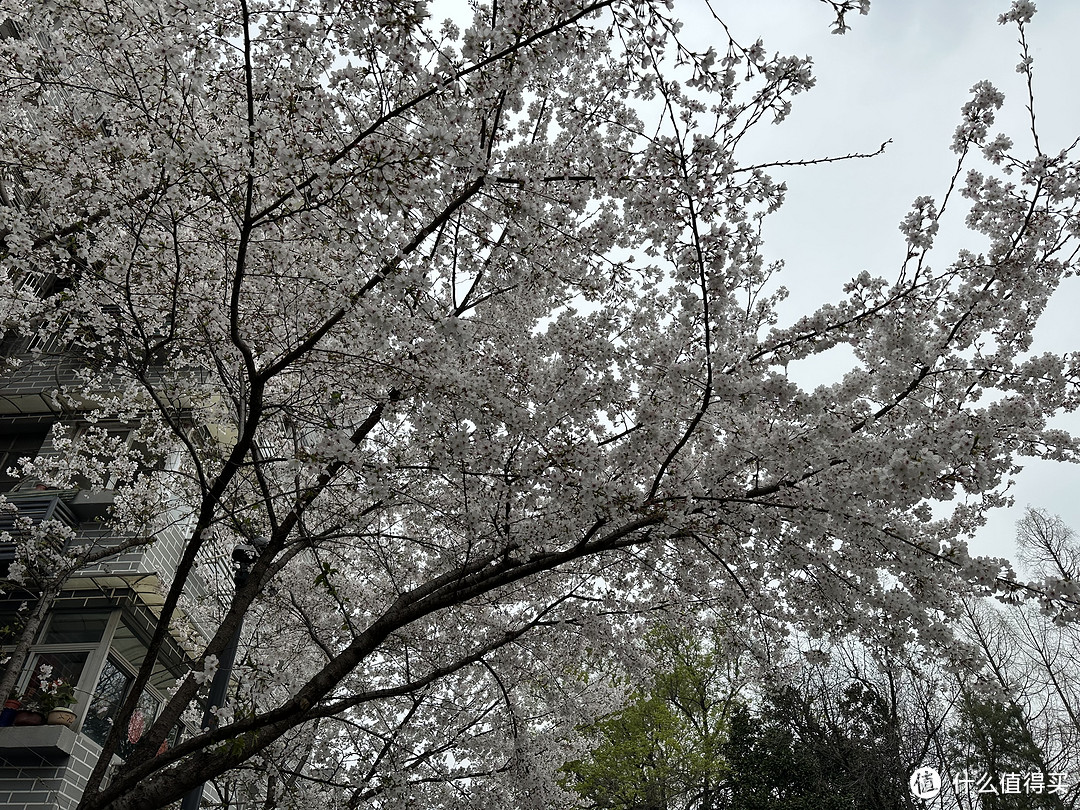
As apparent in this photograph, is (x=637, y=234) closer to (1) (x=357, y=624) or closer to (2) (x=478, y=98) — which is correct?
(2) (x=478, y=98)

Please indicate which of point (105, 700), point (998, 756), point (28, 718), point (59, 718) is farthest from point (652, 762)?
point (28, 718)

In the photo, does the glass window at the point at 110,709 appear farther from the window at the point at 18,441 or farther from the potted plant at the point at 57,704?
the window at the point at 18,441

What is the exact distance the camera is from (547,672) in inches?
307

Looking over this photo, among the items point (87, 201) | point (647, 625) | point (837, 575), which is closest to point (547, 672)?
point (647, 625)

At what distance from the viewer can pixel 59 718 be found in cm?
902

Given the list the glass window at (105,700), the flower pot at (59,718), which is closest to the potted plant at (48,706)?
the flower pot at (59,718)

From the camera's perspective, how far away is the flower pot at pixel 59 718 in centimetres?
900

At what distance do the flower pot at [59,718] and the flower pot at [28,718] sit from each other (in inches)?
3.5

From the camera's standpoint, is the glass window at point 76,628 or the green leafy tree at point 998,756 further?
the green leafy tree at point 998,756

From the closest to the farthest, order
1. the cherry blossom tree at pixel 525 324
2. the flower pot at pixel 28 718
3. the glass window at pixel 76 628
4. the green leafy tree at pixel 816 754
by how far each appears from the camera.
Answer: the cherry blossom tree at pixel 525 324 → the flower pot at pixel 28 718 → the glass window at pixel 76 628 → the green leafy tree at pixel 816 754

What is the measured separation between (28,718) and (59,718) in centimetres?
40

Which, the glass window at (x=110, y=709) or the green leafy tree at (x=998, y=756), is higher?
the green leafy tree at (x=998, y=756)

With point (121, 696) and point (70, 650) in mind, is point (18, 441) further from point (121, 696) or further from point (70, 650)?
point (121, 696)

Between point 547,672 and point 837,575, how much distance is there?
3.87 m
